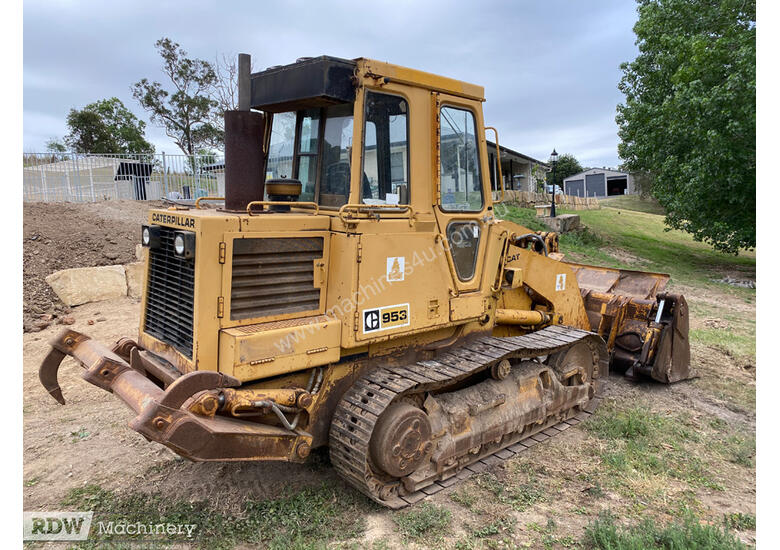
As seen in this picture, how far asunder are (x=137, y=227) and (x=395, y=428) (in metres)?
11.8

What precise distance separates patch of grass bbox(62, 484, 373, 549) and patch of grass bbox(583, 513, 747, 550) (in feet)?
5.46

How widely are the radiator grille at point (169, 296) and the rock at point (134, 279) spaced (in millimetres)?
6962

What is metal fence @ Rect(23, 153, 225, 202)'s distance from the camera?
17.9 m

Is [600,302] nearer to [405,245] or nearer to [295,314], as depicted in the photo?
[405,245]

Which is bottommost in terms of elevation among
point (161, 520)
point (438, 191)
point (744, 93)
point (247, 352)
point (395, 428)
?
point (161, 520)

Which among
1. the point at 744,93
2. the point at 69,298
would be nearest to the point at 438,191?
the point at 69,298

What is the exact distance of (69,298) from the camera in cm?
1005

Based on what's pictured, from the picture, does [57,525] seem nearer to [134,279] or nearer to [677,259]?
[134,279]

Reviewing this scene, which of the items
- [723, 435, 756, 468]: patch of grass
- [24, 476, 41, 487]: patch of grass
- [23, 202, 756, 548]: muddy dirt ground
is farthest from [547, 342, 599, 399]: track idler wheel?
[24, 476, 41, 487]: patch of grass

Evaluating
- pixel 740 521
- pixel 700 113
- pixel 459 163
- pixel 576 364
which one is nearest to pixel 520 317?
pixel 576 364

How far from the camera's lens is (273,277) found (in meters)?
3.83
